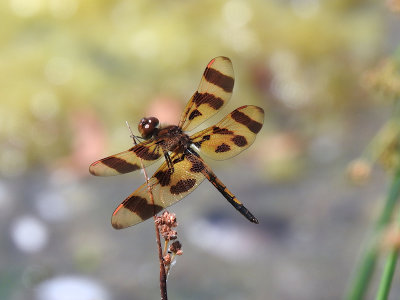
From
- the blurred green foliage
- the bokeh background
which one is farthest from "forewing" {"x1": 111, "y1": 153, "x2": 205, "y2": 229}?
the blurred green foliage

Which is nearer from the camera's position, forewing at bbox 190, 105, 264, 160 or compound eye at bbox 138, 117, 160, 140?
compound eye at bbox 138, 117, 160, 140

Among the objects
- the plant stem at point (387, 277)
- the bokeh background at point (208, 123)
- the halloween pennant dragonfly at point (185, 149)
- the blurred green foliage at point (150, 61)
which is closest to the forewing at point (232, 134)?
the halloween pennant dragonfly at point (185, 149)

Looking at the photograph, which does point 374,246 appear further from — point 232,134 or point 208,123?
point 208,123

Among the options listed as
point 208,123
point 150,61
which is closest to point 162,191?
point 208,123

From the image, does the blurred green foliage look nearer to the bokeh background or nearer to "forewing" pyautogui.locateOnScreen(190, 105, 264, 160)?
the bokeh background

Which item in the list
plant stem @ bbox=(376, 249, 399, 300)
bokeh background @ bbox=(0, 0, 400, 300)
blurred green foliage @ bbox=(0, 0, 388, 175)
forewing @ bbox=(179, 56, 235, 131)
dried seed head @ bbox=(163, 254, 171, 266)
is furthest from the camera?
blurred green foliage @ bbox=(0, 0, 388, 175)

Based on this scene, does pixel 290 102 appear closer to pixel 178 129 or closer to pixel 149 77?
pixel 149 77

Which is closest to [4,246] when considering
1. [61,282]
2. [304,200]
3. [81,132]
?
[61,282]

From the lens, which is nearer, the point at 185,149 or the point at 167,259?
the point at 167,259
